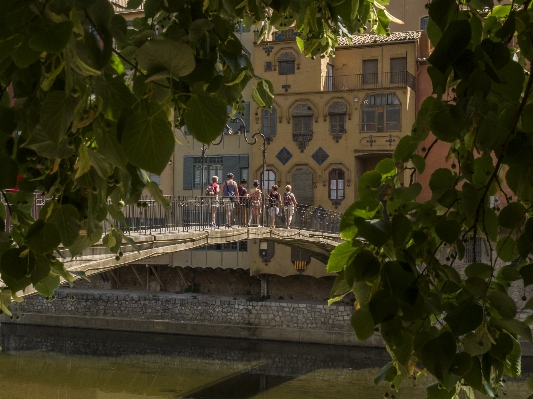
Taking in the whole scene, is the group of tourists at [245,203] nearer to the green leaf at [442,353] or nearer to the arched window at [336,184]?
the arched window at [336,184]

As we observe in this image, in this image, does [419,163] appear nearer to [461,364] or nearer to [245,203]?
[461,364]

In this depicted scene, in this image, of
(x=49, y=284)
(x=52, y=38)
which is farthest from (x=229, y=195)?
(x=52, y=38)

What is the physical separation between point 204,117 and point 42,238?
0.30 meters

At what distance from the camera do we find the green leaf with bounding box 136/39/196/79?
1.05m

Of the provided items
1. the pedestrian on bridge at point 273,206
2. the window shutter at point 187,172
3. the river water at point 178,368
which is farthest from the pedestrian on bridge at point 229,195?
the window shutter at point 187,172

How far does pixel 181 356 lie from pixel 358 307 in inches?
585

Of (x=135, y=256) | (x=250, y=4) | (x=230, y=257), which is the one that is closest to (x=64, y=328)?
(x=230, y=257)

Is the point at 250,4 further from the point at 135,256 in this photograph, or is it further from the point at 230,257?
the point at 230,257

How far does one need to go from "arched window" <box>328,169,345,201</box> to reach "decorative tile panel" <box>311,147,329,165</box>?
1.04 ft

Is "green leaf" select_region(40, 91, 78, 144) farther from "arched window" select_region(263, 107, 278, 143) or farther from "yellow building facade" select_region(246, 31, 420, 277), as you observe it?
"arched window" select_region(263, 107, 278, 143)

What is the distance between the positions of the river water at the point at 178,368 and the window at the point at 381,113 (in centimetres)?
463

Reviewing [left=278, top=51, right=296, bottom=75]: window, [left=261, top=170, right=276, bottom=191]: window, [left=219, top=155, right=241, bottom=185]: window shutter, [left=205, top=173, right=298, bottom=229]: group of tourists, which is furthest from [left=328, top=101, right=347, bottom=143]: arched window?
[left=205, top=173, right=298, bottom=229]: group of tourists

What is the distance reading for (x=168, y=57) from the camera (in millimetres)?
1057

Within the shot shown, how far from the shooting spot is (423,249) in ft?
4.92
